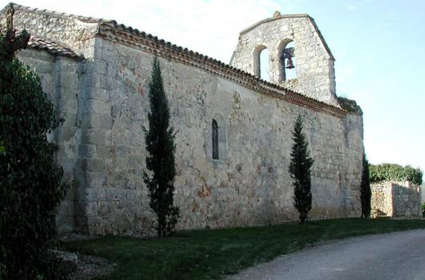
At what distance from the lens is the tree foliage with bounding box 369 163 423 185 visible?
27.8m

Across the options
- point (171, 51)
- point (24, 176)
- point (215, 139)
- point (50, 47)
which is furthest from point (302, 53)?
point (24, 176)

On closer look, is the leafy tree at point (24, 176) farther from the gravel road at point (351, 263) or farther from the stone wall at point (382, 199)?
the stone wall at point (382, 199)

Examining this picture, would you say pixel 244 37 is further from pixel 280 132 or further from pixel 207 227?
pixel 207 227

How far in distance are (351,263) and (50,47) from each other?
775cm

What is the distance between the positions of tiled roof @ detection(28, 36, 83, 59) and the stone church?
0.03 m

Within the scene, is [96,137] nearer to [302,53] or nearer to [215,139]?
[215,139]

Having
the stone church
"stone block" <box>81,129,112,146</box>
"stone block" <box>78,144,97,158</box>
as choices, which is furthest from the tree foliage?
"stone block" <box>78,144,97,158</box>

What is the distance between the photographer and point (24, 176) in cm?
564

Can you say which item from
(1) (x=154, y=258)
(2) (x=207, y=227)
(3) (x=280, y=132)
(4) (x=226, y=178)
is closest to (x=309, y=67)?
(3) (x=280, y=132)

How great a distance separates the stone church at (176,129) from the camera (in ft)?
35.3

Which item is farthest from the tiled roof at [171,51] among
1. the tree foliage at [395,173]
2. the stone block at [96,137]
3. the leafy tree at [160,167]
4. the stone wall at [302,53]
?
the tree foliage at [395,173]

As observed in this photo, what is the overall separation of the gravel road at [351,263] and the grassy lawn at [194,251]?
1.35ft

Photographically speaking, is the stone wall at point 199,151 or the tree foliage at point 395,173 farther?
the tree foliage at point 395,173

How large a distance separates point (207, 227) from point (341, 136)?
10.4m
